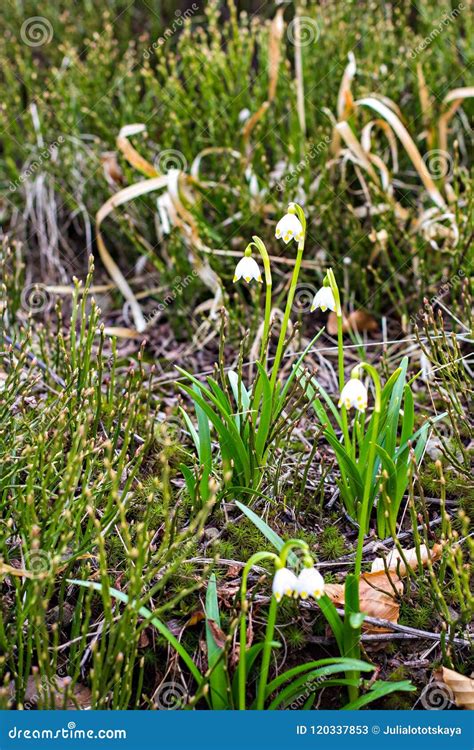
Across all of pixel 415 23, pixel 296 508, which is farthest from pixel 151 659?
pixel 415 23

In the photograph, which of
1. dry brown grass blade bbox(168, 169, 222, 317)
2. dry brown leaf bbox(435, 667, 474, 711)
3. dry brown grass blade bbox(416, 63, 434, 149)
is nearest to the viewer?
dry brown leaf bbox(435, 667, 474, 711)

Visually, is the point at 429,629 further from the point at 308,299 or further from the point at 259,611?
the point at 308,299

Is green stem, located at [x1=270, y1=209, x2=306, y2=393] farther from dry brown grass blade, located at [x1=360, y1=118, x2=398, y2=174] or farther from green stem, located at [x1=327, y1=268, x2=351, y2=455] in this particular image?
dry brown grass blade, located at [x1=360, y1=118, x2=398, y2=174]

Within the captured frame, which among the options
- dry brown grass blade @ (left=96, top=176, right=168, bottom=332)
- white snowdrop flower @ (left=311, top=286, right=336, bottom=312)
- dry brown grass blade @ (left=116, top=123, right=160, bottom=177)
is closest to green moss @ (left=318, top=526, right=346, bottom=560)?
white snowdrop flower @ (left=311, top=286, right=336, bottom=312)

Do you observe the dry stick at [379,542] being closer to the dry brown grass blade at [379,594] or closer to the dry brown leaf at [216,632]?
the dry brown grass blade at [379,594]

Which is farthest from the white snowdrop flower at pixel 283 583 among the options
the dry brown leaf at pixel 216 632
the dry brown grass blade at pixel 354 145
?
the dry brown grass blade at pixel 354 145

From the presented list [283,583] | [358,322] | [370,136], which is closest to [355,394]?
[283,583]
